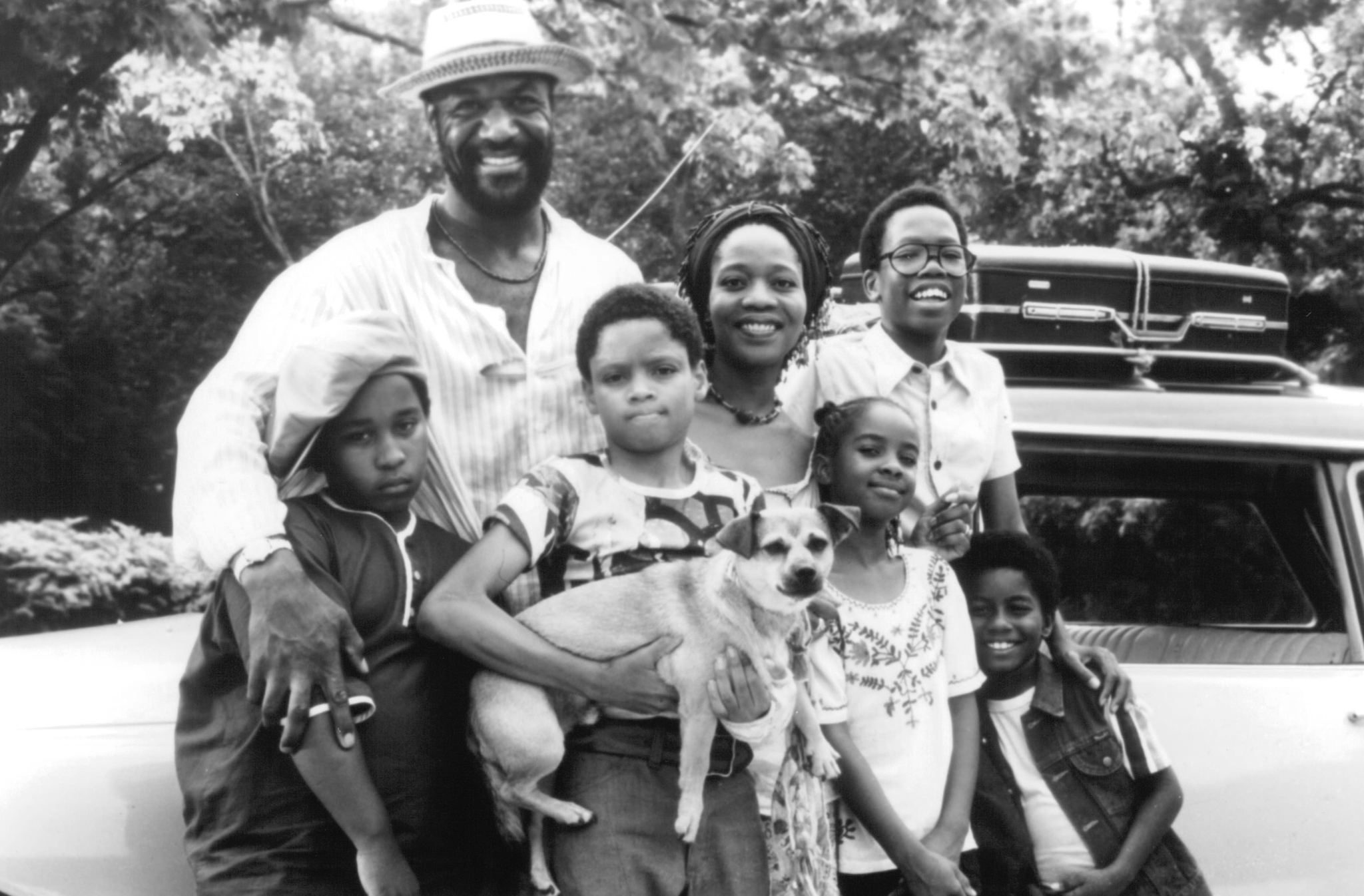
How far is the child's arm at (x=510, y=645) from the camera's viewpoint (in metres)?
2.40

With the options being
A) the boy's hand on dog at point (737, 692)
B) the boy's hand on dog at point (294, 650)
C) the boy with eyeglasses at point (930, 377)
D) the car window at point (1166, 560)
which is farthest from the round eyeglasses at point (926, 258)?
the boy's hand on dog at point (294, 650)

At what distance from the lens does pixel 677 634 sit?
246cm

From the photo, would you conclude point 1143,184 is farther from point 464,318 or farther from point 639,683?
point 639,683

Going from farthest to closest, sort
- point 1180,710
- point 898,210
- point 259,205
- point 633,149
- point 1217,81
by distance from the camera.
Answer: point 259,205, point 633,149, point 1217,81, point 898,210, point 1180,710

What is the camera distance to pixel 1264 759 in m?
3.21

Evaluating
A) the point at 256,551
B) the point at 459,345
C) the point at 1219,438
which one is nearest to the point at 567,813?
the point at 256,551

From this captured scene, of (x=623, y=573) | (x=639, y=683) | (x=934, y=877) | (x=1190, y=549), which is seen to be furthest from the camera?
(x=1190, y=549)

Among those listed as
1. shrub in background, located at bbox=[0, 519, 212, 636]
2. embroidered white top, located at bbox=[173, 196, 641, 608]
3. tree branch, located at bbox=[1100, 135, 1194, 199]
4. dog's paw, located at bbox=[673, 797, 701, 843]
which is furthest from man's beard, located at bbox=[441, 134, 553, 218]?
tree branch, located at bbox=[1100, 135, 1194, 199]

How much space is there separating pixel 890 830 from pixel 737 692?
58 cm

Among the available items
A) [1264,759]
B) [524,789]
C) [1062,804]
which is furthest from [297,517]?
[1264,759]

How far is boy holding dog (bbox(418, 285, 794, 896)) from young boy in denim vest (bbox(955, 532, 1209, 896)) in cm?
75

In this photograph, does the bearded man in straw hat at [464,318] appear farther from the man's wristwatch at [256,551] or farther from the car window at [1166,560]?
the car window at [1166,560]

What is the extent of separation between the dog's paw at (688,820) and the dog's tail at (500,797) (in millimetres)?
303

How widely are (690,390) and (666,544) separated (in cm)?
30
